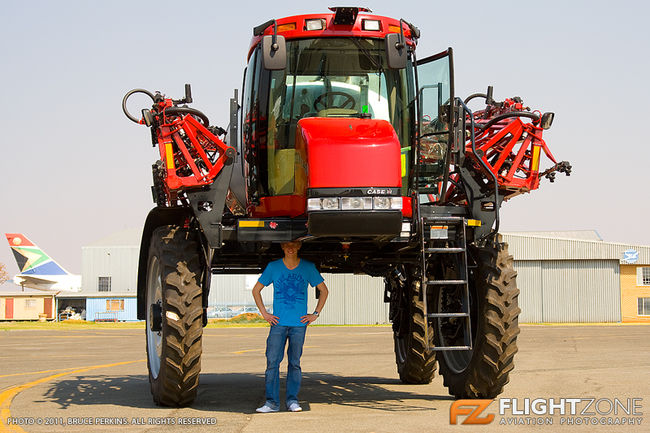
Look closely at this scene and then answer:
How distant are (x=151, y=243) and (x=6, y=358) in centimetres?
1172

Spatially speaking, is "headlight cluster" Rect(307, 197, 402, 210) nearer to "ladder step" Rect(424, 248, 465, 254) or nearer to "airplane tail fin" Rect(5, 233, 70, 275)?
"ladder step" Rect(424, 248, 465, 254)

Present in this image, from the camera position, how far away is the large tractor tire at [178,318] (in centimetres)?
833

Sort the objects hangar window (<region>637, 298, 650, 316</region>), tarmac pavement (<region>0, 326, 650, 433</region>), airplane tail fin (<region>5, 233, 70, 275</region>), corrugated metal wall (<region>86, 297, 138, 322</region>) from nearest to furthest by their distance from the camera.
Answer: tarmac pavement (<region>0, 326, 650, 433</region>) < hangar window (<region>637, 298, 650, 316</region>) < corrugated metal wall (<region>86, 297, 138, 322</region>) < airplane tail fin (<region>5, 233, 70, 275</region>)

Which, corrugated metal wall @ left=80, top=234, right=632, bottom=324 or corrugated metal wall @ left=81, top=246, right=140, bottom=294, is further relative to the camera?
corrugated metal wall @ left=81, top=246, right=140, bottom=294

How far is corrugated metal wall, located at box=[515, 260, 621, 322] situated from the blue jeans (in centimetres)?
4598

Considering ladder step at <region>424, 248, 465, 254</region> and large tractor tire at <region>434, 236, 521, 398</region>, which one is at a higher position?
ladder step at <region>424, 248, 465, 254</region>

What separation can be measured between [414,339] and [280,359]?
3.63m

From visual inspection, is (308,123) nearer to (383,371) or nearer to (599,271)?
(383,371)

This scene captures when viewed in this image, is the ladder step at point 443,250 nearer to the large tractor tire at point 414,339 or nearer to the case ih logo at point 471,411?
the case ih logo at point 471,411

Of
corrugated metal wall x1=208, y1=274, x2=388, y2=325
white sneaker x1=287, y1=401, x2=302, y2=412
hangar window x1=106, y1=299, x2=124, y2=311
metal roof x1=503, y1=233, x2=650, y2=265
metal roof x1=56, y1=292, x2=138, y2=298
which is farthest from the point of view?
metal roof x1=56, y1=292, x2=138, y2=298

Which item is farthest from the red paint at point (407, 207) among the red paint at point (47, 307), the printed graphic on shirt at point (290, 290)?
the red paint at point (47, 307)

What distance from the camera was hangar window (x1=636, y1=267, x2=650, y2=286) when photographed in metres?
55.3

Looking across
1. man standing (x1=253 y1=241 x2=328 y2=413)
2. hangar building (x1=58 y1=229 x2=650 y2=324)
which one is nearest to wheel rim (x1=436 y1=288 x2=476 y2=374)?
man standing (x1=253 y1=241 x2=328 y2=413)

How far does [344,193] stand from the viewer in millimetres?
7648
